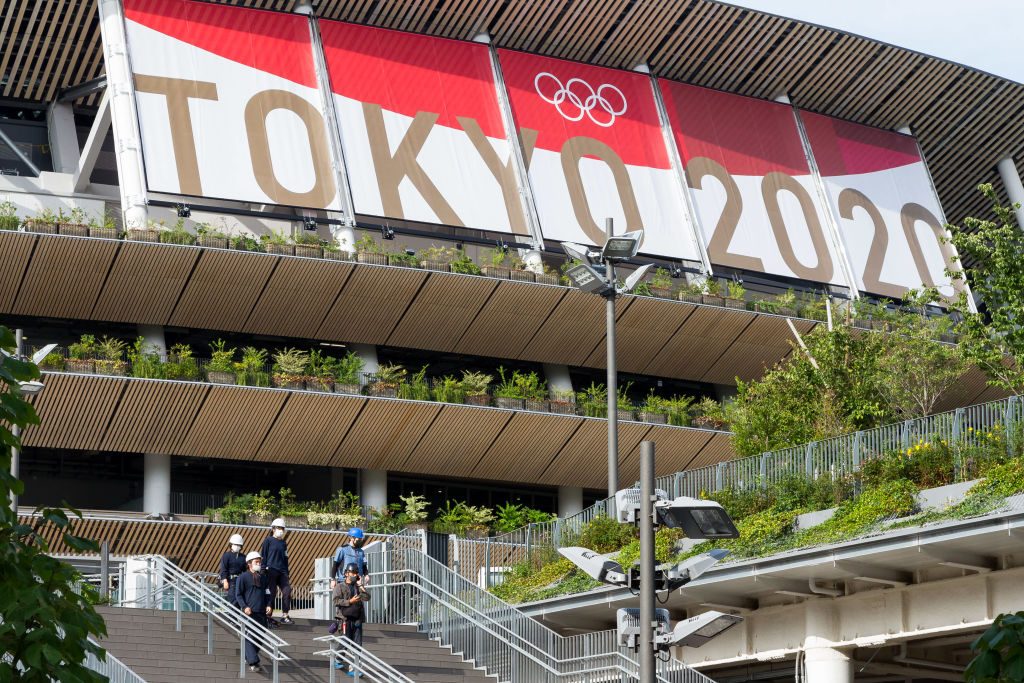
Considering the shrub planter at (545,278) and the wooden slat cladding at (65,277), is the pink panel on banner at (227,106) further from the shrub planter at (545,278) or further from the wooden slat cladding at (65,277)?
the shrub planter at (545,278)

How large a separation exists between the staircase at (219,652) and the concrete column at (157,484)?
55.8 feet

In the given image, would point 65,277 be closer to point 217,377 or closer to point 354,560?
point 217,377

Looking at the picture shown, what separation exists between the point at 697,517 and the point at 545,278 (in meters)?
27.4

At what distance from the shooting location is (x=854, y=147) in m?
49.4

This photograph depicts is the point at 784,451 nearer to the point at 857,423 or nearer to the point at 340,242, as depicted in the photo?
the point at 857,423

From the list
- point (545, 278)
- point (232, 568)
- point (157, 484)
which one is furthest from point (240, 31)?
point (232, 568)

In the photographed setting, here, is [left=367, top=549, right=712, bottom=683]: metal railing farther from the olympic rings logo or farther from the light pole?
the olympic rings logo

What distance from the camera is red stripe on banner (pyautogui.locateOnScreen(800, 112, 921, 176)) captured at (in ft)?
159

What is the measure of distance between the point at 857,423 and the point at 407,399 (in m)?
11.2

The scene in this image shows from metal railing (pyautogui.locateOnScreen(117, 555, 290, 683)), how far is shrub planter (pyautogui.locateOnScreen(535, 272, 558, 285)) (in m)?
18.6

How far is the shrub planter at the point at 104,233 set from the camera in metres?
36.0

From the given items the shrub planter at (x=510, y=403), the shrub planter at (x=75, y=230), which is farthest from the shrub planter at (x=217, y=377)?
the shrub planter at (x=510, y=403)

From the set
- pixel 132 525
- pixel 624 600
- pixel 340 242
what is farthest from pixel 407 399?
pixel 624 600

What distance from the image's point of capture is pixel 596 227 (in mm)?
42219
